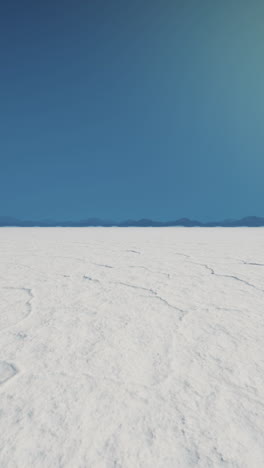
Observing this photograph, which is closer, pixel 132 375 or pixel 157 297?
pixel 132 375

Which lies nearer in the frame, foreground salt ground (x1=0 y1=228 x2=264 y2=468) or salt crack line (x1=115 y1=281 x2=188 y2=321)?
foreground salt ground (x1=0 y1=228 x2=264 y2=468)

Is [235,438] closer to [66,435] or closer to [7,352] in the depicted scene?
[66,435]

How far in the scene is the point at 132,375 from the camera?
80 cm

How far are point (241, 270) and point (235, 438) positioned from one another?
158cm

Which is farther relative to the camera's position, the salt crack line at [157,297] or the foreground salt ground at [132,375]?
the salt crack line at [157,297]

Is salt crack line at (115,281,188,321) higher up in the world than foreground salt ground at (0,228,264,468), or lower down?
higher up

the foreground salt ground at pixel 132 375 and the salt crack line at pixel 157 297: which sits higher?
the salt crack line at pixel 157 297

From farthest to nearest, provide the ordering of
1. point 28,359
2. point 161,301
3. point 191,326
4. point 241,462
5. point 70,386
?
point 161,301 < point 191,326 < point 28,359 < point 70,386 < point 241,462

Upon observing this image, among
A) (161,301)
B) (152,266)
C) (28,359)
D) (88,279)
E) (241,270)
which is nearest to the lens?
(28,359)

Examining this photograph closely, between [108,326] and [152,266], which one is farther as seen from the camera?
[152,266]

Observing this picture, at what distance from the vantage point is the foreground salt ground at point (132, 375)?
1.84 ft

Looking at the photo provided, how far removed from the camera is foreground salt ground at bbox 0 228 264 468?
562 millimetres

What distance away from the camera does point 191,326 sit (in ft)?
3.62

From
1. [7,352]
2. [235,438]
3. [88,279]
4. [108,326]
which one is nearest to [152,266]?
[88,279]
